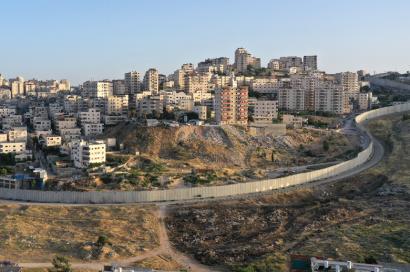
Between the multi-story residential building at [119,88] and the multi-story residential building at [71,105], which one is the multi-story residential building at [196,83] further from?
the multi-story residential building at [71,105]

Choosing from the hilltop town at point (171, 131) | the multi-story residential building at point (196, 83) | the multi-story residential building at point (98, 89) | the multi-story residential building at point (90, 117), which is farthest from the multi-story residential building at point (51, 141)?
the multi-story residential building at point (98, 89)

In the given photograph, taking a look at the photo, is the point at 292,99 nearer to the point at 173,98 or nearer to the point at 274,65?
the point at 173,98

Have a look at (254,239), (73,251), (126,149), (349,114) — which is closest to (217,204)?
(254,239)

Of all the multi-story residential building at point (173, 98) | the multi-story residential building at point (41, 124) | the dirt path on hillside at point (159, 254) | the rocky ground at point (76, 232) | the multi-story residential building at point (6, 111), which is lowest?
the dirt path on hillside at point (159, 254)

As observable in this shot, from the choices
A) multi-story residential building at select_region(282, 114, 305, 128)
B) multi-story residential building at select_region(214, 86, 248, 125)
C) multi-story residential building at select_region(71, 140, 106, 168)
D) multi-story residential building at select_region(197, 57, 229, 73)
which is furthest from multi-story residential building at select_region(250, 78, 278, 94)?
multi-story residential building at select_region(71, 140, 106, 168)

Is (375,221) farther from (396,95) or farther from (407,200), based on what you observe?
(396,95)

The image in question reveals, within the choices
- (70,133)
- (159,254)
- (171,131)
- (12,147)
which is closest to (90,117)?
(70,133)
